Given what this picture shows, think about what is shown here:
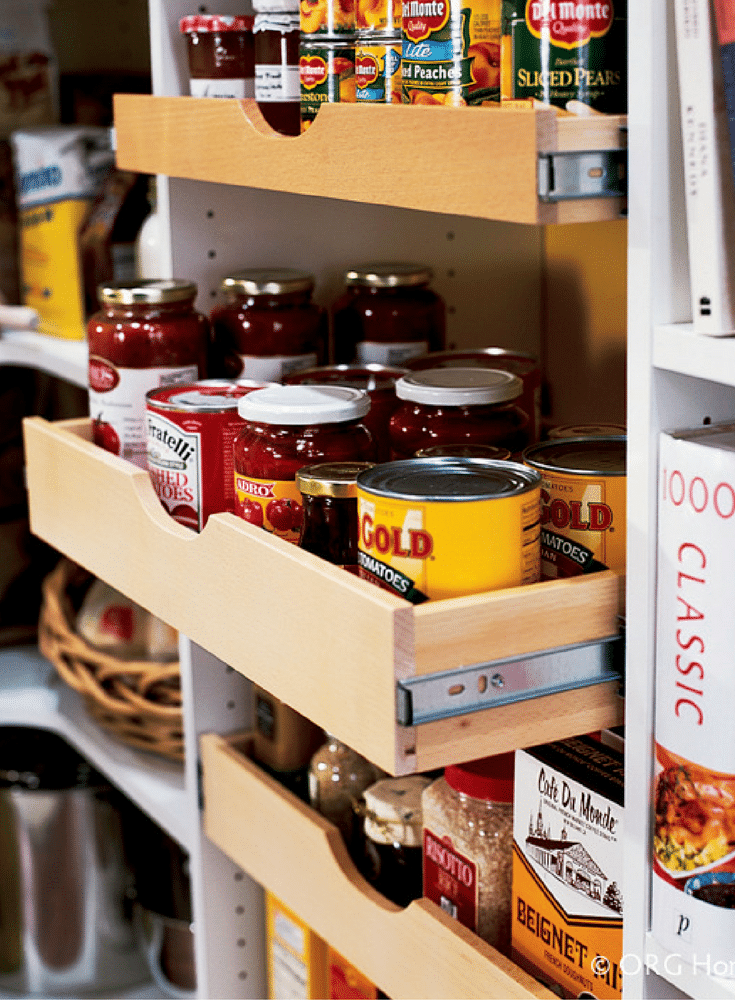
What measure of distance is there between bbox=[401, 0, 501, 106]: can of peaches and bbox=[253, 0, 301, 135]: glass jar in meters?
0.24

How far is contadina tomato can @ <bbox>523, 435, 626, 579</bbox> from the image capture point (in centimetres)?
89

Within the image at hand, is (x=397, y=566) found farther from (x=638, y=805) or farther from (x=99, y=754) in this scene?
(x=99, y=754)

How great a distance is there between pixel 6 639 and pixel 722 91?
67.2 inches

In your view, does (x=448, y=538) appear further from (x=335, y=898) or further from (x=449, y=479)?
(x=335, y=898)

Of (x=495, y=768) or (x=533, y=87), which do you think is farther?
(x=495, y=768)

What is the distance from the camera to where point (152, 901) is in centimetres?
204

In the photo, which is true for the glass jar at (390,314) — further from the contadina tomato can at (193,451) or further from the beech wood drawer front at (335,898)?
the beech wood drawer front at (335,898)

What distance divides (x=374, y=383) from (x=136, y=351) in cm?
22

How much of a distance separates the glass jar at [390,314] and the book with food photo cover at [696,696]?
0.54 metres

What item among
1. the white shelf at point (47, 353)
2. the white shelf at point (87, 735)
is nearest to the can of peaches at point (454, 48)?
the white shelf at point (47, 353)

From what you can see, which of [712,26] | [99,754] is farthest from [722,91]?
[99,754]

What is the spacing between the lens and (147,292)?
122cm

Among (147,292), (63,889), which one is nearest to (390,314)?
(147,292)

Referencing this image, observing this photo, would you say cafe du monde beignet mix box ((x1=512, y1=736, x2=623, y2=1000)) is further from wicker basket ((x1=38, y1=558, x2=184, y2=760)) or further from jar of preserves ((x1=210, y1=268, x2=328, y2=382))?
wicker basket ((x1=38, y1=558, x2=184, y2=760))
